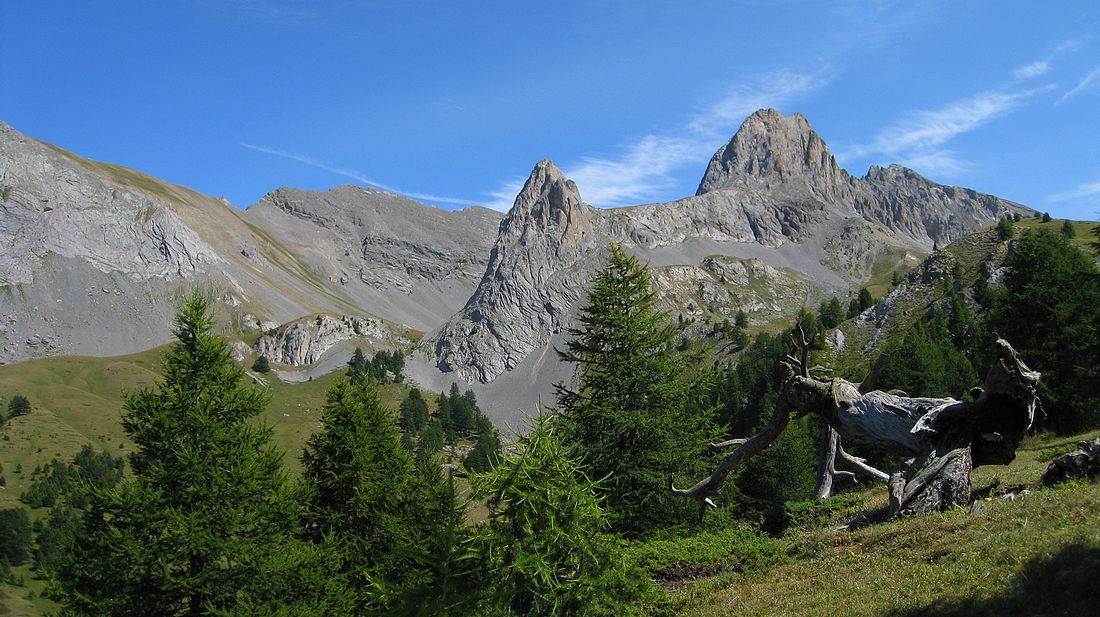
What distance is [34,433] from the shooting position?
522 feet

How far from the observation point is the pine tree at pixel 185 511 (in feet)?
59.1

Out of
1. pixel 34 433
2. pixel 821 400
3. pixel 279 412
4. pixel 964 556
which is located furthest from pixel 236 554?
pixel 279 412

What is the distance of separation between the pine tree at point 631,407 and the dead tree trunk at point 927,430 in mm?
9984

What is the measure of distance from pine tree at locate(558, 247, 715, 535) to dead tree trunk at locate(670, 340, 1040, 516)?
32.8 ft

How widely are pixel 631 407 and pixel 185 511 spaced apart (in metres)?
14.9

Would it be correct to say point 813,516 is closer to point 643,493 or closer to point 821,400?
point 821,400

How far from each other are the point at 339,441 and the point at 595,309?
11.6 meters

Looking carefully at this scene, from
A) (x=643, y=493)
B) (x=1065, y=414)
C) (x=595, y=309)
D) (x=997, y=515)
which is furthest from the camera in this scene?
(x=1065, y=414)

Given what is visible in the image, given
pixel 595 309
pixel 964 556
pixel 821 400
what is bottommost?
pixel 964 556

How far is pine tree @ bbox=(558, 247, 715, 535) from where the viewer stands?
78.1 ft

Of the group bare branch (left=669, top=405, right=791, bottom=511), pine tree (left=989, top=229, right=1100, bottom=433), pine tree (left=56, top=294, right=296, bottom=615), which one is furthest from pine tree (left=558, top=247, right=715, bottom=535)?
pine tree (left=989, top=229, right=1100, bottom=433)

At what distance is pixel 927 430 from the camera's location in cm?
1313

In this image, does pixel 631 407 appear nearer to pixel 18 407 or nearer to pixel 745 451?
pixel 745 451

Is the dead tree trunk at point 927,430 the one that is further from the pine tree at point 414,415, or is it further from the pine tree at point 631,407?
the pine tree at point 414,415
